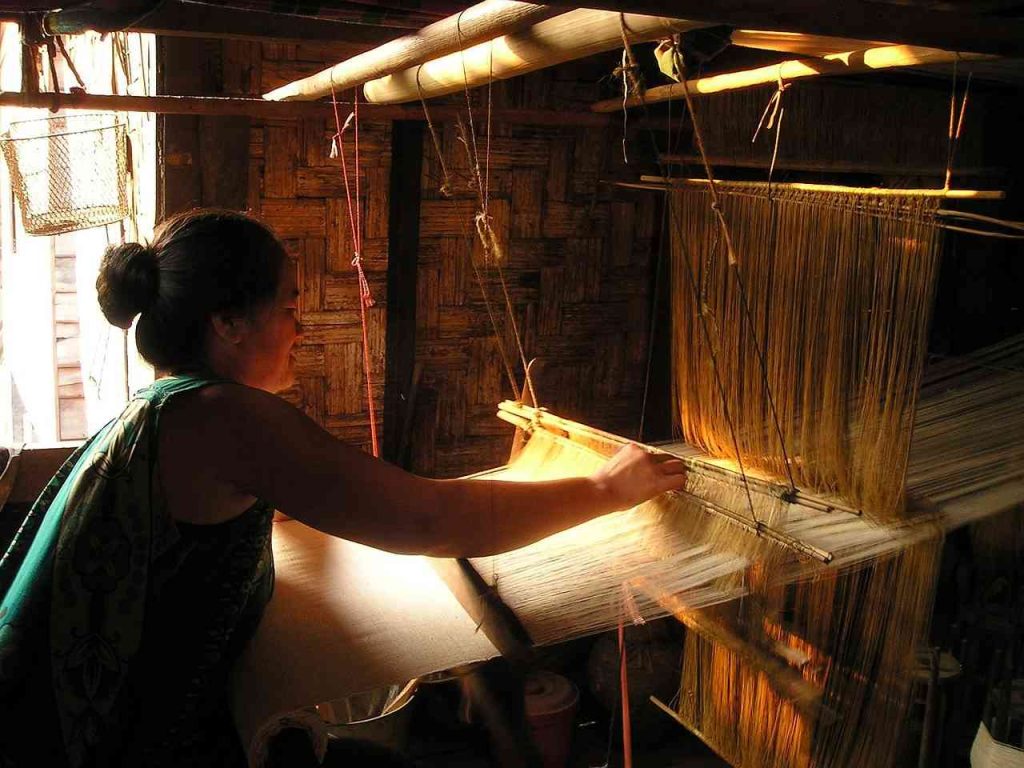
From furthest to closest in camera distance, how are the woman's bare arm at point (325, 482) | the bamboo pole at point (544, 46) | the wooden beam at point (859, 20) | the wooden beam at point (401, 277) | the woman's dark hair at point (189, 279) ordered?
the wooden beam at point (401, 277) < the woman's dark hair at point (189, 279) < the woman's bare arm at point (325, 482) < the bamboo pole at point (544, 46) < the wooden beam at point (859, 20)

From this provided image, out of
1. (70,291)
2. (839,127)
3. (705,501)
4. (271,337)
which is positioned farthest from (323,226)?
(70,291)

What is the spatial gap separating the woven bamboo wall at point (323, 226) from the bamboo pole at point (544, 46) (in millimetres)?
918

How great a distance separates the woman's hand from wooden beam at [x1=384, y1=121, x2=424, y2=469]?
157 centimetres

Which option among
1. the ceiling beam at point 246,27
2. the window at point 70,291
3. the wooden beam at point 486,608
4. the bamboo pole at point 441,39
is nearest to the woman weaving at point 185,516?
the wooden beam at point 486,608

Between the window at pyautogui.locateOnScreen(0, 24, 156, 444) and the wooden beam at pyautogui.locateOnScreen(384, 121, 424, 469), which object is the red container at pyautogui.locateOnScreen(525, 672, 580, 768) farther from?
the window at pyautogui.locateOnScreen(0, 24, 156, 444)

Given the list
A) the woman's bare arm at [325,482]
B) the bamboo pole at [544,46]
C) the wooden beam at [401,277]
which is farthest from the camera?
the wooden beam at [401,277]

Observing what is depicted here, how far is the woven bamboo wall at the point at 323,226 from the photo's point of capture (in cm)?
279

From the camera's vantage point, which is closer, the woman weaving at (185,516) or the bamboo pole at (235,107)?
the woman weaving at (185,516)

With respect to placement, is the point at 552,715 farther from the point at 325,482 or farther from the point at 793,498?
Answer: the point at 325,482

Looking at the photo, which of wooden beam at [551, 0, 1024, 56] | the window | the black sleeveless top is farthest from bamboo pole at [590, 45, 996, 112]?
the window

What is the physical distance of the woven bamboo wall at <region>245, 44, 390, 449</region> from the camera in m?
2.79

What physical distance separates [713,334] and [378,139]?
1.30 m

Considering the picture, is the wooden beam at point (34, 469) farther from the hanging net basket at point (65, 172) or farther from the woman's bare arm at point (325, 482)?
the woman's bare arm at point (325, 482)

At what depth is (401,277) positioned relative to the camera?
119 inches
